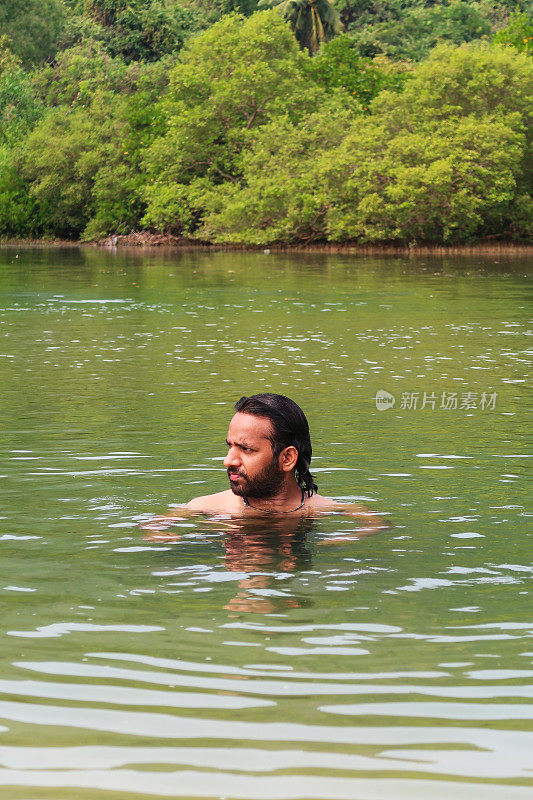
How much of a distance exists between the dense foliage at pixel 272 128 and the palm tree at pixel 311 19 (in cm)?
13

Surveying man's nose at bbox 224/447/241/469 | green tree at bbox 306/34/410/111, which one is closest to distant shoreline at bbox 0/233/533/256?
green tree at bbox 306/34/410/111

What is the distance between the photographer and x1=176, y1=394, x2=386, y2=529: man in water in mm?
8312

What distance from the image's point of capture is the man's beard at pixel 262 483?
335 inches

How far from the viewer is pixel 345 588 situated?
23.4ft

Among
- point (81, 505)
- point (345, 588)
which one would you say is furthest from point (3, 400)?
point (345, 588)

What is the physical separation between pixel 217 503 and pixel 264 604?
216 cm

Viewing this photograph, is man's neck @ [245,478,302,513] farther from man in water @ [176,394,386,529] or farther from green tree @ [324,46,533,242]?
green tree @ [324,46,533,242]

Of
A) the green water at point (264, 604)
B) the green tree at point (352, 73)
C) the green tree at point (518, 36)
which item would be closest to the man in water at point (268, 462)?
the green water at point (264, 604)

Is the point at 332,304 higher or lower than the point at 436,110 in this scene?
lower

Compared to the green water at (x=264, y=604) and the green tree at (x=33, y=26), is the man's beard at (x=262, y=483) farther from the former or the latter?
the green tree at (x=33, y=26)

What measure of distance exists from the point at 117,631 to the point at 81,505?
10.7 ft

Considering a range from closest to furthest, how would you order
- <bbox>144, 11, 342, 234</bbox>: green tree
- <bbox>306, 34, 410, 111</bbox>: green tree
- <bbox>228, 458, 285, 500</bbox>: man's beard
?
1. <bbox>228, 458, 285, 500</bbox>: man's beard
2. <bbox>144, 11, 342, 234</bbox>: green tree
3. <bbox>306, 34, 410, 111</bbox>: green tree

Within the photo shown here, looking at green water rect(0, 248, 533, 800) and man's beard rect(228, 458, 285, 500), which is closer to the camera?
green water rect(0, 248, 533, 800)

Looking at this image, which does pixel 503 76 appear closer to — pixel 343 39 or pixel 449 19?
pixel 343 39
